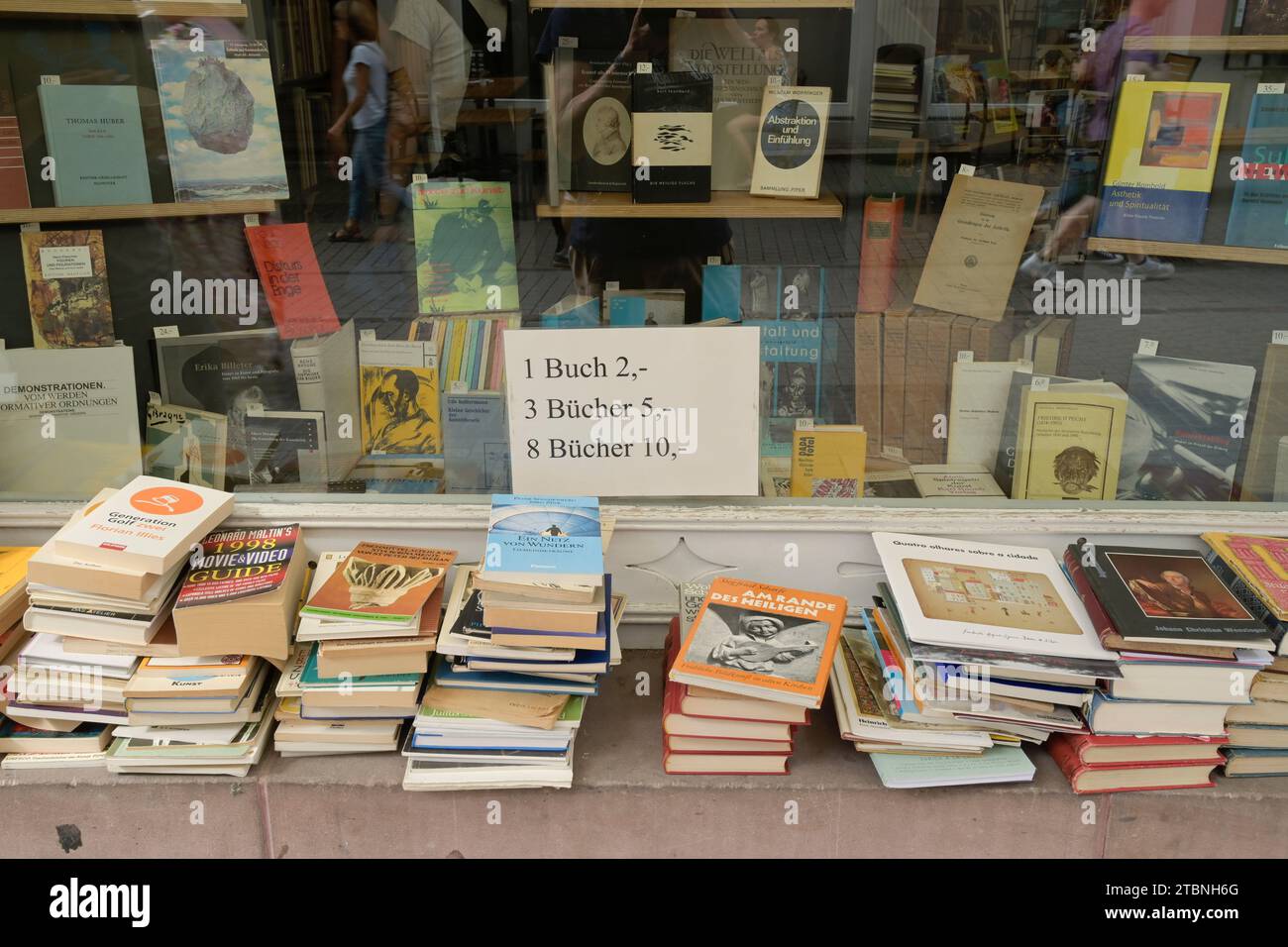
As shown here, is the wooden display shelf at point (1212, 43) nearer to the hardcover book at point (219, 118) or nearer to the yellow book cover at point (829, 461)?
the yellow book cover at point (829, 461)

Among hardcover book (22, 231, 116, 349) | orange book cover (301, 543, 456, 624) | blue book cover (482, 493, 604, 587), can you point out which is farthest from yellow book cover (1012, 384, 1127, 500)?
hardcover book (22, 231, 116, 349)

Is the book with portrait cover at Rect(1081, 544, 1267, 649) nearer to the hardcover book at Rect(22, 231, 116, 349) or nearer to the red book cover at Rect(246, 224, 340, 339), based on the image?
the red book cover at Rect(246, 224, 340, 339)

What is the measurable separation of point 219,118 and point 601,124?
34.3 inches

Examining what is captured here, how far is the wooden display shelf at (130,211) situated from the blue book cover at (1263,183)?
2.25 metres

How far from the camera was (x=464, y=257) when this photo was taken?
2.52m

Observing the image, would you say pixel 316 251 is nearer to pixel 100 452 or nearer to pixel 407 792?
pixel 100 452

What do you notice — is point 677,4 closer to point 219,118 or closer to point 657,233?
point 657,233

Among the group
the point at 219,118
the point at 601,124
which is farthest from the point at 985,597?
the point at 219,118

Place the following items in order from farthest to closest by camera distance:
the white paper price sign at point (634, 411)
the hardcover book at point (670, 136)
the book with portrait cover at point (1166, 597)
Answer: the hardcover book at point (670, 136)
the white paper price sign at point (634, 411)
the book with portrait cover at point (1166, 597)

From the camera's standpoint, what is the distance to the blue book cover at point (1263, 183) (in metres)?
2.37

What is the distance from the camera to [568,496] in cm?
220

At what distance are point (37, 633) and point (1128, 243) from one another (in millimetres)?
2499

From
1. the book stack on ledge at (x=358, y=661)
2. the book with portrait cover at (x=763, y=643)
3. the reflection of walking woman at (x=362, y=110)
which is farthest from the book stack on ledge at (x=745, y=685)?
the reflection of walking woman at (x=362, y=110)

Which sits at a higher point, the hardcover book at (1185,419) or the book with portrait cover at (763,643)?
the hardcover book at (1185,419)
